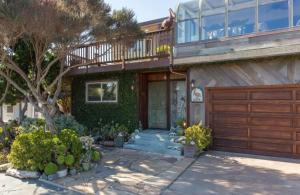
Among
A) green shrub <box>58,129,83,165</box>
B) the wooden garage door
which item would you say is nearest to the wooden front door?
the wooden garage door

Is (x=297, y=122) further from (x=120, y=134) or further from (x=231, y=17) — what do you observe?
(x=120, y=134)

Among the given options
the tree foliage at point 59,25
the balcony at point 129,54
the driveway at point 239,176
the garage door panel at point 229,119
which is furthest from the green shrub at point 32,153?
the garage door panel at point 229,119

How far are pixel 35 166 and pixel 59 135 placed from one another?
1099 millimetres

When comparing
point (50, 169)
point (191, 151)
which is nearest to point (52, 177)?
point (50, 169)

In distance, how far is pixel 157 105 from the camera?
11.4 metres

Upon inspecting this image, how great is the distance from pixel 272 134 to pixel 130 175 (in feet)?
15.5

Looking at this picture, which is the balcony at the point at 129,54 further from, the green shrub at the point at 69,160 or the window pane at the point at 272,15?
the green shrub at the point at 69,160

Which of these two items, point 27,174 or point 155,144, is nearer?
point 27,174

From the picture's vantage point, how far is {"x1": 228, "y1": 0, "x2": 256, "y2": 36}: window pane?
26.6 feet

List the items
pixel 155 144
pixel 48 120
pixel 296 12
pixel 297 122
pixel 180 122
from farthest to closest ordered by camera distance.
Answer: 1. pixel 180 122
2. pixel 155 144
3. pixel 48 120
4. pixel 297 122
5. pixel 296 12

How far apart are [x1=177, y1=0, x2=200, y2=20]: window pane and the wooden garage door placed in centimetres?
270

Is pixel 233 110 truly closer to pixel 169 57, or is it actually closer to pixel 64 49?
pixel 169 57

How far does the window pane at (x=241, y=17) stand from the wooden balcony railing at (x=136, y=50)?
2271mm

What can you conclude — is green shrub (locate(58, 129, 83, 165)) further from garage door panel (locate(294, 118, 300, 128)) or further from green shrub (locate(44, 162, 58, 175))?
garage door panel (locate(294, 118, 300, 128))
